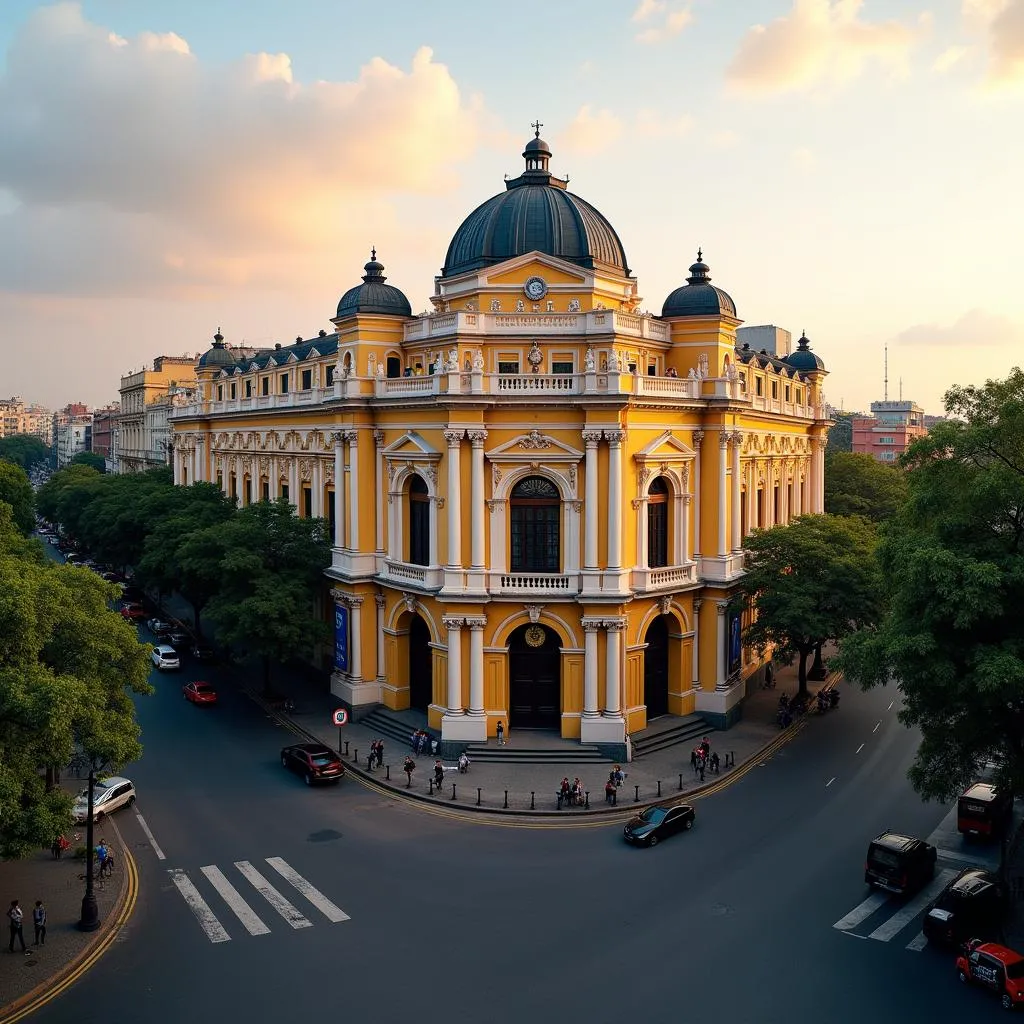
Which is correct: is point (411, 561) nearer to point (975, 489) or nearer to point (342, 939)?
point (342, 939)

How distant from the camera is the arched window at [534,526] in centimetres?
3806

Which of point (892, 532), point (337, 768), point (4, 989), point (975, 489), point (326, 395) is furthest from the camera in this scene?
point (326, 395)

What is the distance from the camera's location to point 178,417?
7325cm

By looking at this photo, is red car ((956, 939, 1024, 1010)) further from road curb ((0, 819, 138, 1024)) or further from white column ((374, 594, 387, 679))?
white column ((374, 594, 387, 679))

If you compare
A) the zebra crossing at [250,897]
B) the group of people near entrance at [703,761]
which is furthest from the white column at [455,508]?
the zebra crossing at [250,897]

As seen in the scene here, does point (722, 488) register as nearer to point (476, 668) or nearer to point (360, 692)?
point (476, 668)

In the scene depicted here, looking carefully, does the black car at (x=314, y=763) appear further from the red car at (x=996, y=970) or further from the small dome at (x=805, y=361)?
the small dome at (x=805, y=361)

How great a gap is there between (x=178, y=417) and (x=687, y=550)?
48.5 metres

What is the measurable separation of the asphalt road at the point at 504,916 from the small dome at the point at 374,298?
857 inches

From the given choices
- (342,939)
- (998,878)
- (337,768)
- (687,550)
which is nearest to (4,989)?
(342,939)

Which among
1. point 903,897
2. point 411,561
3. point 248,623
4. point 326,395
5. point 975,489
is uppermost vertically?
point 326,395

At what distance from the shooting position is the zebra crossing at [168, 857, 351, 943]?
23.6 metres

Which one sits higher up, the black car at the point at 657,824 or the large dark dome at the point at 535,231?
the large dark dome at the point at 535,231

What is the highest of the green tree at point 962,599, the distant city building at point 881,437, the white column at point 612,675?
the distant city building at point 881,437
